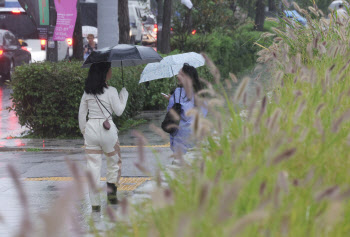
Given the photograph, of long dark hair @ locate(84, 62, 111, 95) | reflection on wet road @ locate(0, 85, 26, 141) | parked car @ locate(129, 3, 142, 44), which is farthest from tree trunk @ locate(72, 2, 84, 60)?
parked car @ locate(129, 3, 142, 44)

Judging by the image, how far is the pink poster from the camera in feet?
51.0

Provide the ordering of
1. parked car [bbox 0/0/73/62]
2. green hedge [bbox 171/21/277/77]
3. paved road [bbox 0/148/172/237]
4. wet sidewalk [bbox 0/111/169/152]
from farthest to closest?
1. parked car [bbox 0/0/73/62]
2. green hedge [bbox 171/21/277/77]
3. wet sidewalk [bbox 0/111/169/152]
4. paved road [bbox 0/148/172/237]

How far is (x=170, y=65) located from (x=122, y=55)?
107cm

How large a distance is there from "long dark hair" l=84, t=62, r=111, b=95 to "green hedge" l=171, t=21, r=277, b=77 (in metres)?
15.8

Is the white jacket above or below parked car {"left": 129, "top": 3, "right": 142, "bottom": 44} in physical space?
above

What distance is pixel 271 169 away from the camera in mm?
3027

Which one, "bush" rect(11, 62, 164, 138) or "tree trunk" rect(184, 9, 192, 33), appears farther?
"tree trunk" rect(184, 9, 192, 33)

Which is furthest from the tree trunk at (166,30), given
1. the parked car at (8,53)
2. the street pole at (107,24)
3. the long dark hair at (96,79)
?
the long dark hair at (96,79)

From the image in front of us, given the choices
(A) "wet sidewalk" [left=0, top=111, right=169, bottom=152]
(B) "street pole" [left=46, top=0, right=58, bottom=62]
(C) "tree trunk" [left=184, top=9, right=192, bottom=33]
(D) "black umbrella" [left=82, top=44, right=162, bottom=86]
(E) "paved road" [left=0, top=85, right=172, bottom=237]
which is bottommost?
(A) "wet sidewalk" [left=0, top=111, right=169, bottom=152]

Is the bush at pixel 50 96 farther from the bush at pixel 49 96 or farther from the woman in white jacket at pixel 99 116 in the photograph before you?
the woman in white jacket at pixel 99 116

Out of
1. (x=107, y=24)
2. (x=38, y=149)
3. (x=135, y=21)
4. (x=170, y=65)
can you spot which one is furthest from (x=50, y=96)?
(x=135, y=21)

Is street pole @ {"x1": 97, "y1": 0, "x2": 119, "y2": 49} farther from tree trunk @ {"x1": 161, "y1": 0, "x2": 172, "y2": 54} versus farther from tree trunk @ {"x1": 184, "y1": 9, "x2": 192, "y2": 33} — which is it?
tree trunk @ {"x1": 184, "y1": 9, "x2": 192, "y2": 33}

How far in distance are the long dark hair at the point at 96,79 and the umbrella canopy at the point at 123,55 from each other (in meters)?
0.62

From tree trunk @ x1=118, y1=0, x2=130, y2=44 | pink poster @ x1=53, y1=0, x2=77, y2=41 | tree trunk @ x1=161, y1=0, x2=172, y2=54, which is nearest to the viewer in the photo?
pink poster @ x1=53, y1=0, x2=77, y2=41
